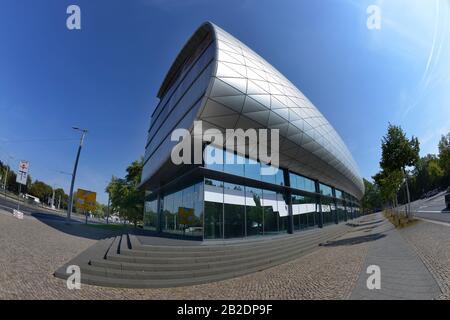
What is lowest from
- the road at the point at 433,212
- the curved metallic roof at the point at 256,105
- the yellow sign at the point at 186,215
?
the road at the point at 433,212

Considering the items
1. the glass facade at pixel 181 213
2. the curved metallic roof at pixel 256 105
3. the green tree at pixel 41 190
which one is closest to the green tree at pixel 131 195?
the glass facade at pixel 181 213

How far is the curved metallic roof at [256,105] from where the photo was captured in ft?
34.0

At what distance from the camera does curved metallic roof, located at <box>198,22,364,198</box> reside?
1037cm

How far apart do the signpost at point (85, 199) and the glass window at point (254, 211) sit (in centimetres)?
2824

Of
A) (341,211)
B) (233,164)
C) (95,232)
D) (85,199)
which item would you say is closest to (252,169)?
(233,164)

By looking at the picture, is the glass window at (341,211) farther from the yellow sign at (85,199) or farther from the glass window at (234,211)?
the yellow sign at (85,199)

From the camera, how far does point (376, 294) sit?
5.01 metres

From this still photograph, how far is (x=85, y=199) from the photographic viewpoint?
3259 cm

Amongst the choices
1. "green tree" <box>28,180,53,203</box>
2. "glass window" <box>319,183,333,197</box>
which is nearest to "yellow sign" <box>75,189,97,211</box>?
"glass window" <box>319,183,333,197</box>

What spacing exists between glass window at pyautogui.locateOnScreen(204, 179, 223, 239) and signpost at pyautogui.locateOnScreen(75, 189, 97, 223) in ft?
92.6

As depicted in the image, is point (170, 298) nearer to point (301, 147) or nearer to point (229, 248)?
point (229, 248)

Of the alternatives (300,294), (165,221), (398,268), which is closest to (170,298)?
(300,294)

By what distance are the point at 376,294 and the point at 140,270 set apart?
618cm

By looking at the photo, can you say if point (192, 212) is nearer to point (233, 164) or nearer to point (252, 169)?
point (233, 164)
